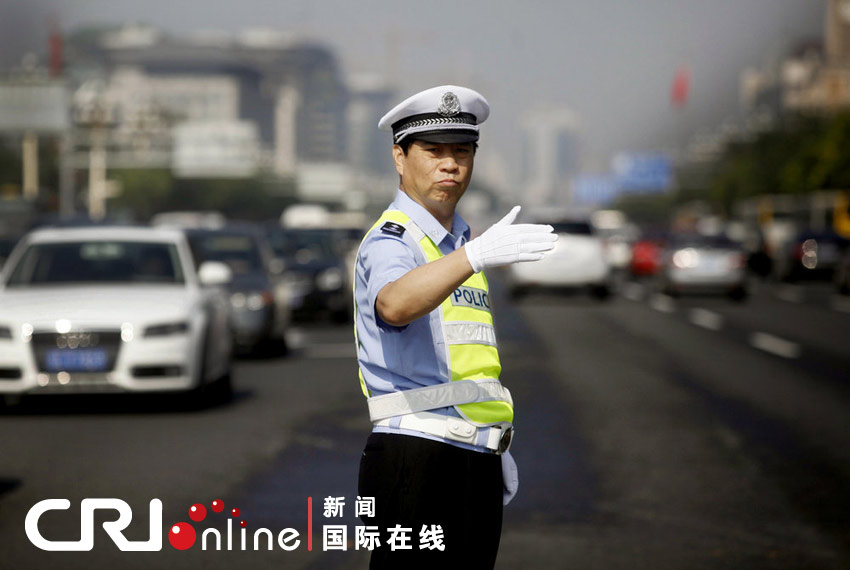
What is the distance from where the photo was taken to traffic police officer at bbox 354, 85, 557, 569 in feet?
10.8

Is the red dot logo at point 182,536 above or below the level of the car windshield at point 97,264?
below

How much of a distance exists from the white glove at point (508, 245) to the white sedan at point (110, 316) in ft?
27.8

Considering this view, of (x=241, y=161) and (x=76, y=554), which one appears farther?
(x=241, y=161)

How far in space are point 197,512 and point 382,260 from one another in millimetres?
4744

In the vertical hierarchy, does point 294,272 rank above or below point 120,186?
above

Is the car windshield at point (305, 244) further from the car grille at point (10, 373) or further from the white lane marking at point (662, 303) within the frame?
the car grille at point (10, 373)

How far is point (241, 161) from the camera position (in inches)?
3701

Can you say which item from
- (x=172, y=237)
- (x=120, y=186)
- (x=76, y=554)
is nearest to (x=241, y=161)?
(x=120, y=186)

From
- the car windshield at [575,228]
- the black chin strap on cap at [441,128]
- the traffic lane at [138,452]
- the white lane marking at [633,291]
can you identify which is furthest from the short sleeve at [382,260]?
the white lane marking at [633,291]

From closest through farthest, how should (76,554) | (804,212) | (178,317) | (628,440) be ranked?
1. (76,554)
2. (628,440)
3. (178,317)
4. (804,212)

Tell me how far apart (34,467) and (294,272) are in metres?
14.5

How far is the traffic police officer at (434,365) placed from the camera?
330 cm

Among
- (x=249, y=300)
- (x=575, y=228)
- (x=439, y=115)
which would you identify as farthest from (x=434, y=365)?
(x=575, y=228)

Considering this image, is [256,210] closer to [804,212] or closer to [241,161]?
[241,161]
